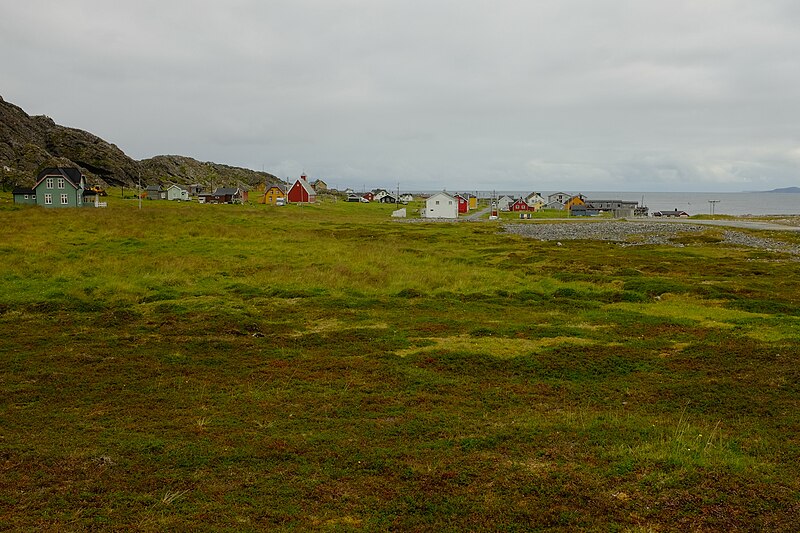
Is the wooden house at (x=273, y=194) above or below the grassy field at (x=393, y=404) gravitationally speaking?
A: above

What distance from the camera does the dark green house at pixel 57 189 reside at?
273 ft

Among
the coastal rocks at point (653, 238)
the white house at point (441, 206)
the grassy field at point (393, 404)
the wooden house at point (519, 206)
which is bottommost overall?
the grassy field at point (393, 404)

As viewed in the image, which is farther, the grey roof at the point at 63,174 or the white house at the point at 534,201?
the white house at the point at 534,201

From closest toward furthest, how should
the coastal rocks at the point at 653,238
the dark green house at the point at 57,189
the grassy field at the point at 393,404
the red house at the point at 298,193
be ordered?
the grassy field at the point at 393,404 → the coastal rocks at the point at 653,238 → the dark green house at the point at 57,189 → the red house at the point at 298,193

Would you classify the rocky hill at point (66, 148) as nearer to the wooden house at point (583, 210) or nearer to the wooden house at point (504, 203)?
the wooden house at point (504, 203)

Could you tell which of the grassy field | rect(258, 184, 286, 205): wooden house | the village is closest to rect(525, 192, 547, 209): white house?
the village

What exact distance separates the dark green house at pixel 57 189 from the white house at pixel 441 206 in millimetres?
63672

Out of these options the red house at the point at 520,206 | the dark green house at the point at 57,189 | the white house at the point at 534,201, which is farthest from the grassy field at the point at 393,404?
the white house at the point at 534,201

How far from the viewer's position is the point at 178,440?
35.3 feet

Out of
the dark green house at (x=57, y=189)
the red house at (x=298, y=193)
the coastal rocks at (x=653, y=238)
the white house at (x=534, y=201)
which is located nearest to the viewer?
the coastal rocks at (x=653, y=238)

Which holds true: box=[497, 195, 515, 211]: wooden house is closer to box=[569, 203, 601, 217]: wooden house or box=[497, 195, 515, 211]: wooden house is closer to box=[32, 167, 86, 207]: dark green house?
box=[569, 203, 601, 217]: wooden house

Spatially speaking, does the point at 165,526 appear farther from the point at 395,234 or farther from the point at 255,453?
the point at 395,234

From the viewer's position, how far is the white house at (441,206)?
120062 millimetres

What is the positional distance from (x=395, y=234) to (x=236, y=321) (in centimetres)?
4449
